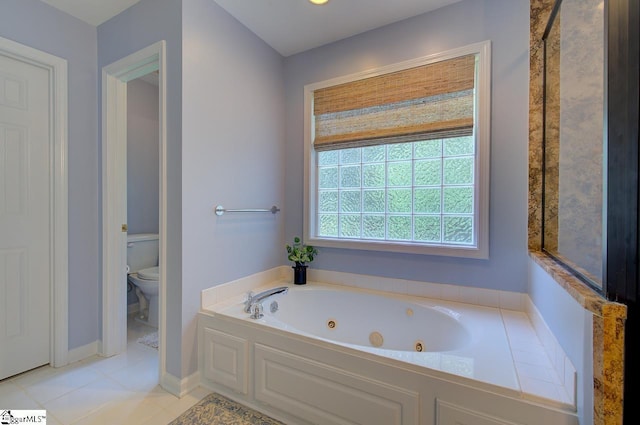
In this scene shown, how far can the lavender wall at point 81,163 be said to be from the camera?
6.40 ft

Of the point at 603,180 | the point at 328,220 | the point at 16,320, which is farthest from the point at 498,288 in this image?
the point at 16,320

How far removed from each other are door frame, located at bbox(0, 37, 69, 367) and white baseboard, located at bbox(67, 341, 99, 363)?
1.5 inches

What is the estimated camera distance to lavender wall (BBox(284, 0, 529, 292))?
167 cm

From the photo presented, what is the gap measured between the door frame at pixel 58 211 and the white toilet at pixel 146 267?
1.93ft

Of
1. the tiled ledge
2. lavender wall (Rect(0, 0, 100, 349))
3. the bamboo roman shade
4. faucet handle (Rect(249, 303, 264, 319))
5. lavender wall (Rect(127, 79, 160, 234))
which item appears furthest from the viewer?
lavender wall (Rect(127, 79, 160, 234))

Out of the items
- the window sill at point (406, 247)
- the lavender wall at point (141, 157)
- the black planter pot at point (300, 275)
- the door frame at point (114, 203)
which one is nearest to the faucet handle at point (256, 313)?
the black planter pot at point (300, 275)

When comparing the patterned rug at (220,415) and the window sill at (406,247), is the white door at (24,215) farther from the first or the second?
the window sill at (406,247)

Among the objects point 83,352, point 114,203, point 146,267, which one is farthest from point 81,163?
point 83,352

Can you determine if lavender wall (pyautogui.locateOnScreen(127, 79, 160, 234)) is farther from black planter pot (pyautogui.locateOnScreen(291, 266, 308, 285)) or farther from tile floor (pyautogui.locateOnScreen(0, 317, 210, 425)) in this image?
black planter pot (pyautogui.locateOnScreen(291, 266, 308, 285))

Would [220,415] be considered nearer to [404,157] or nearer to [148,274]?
[148,274]

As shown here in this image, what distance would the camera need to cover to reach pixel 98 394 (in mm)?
1643

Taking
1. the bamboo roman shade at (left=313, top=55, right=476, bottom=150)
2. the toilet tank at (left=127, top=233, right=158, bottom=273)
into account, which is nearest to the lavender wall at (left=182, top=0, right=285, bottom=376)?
the bamboo roman shade at (left=313, top=55, right=476, bottom=150)

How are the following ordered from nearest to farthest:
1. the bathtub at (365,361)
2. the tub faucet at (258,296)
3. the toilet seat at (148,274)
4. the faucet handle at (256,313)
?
the bathtub at (365,361)
the faucet handle at (256,313)
the tub faucet at (258,296)
the toilet seat at (148,274)

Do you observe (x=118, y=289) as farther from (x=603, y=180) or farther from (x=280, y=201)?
(x=603, y=180)
